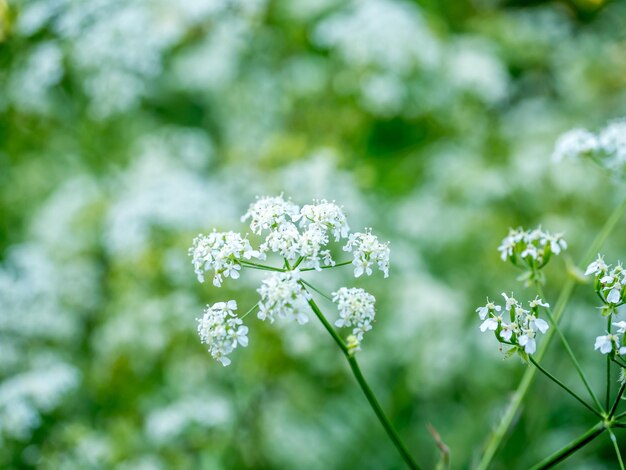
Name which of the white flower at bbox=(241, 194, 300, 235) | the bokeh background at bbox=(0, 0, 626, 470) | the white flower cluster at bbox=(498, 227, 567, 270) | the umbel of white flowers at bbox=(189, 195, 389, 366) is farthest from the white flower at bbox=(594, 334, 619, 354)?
the bokeh background at bbox=(0, 0, 626, 470)

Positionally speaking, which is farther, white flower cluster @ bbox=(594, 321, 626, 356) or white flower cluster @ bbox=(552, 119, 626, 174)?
white flower cluster @ bbox=(552, 119, 626, 174)

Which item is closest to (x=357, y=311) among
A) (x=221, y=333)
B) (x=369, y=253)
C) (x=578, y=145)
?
(x=369, y=253)

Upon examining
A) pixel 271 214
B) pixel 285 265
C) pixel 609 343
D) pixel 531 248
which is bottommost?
pixel 609 343

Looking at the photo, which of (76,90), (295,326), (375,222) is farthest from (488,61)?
(76,90)

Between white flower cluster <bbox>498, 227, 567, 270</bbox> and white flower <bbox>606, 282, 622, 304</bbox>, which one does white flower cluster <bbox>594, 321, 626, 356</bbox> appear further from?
white flower cluster <bbox>498, 227, 567, 270</bbox>

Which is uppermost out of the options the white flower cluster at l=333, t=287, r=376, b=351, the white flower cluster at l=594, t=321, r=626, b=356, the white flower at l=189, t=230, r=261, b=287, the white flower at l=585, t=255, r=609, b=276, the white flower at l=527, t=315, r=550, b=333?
the white flower at l=189, t=230, r=261, b=287

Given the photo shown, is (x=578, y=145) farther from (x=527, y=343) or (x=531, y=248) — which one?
(x=527, y=343)

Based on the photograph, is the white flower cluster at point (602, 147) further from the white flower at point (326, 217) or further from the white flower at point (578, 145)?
the white flower at point (326, 217)
